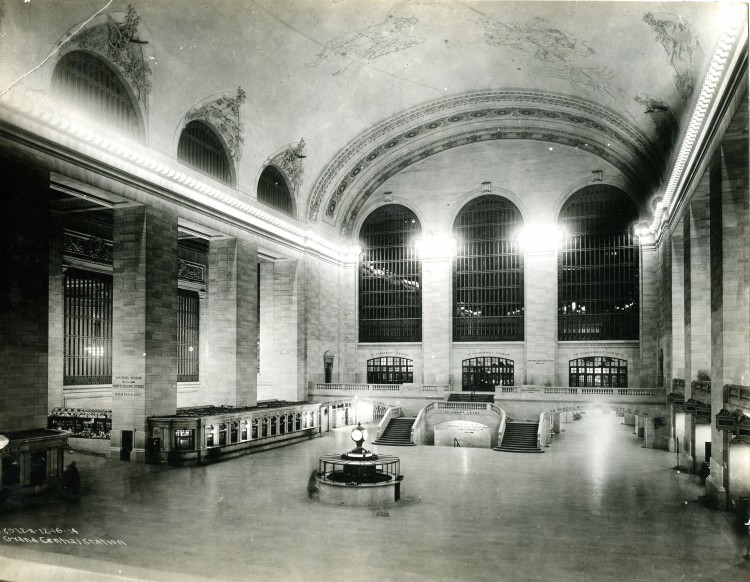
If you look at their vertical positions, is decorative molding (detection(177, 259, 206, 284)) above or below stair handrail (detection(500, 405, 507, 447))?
above

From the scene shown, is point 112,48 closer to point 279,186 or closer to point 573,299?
point 279,186

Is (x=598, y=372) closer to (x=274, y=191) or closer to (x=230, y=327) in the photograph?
(x=274, y=191)

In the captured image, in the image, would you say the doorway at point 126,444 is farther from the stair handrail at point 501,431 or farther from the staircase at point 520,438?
the stair handrail at point 501,431

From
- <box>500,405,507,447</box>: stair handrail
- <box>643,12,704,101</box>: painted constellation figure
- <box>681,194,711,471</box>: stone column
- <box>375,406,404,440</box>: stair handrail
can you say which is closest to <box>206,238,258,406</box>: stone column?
<box>375,406,404,440</box>: stair handrail

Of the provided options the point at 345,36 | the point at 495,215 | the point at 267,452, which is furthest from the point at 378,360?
the point at 345,36

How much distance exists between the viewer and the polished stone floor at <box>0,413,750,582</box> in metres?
8.96

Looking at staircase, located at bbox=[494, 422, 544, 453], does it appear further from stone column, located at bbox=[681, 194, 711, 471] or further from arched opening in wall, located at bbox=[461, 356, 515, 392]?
arched opening in wall, located at bbox=[461, 356, 515, 392]

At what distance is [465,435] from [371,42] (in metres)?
15.7

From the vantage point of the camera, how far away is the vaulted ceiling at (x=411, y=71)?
15607 millimetres

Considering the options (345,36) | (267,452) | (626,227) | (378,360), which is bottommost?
(267,452)

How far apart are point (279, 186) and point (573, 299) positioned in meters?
14.9

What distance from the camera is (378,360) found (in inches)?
1305

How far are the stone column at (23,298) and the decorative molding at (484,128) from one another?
15193 mm

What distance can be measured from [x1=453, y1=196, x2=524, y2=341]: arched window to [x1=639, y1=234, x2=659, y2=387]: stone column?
18.1 ft
